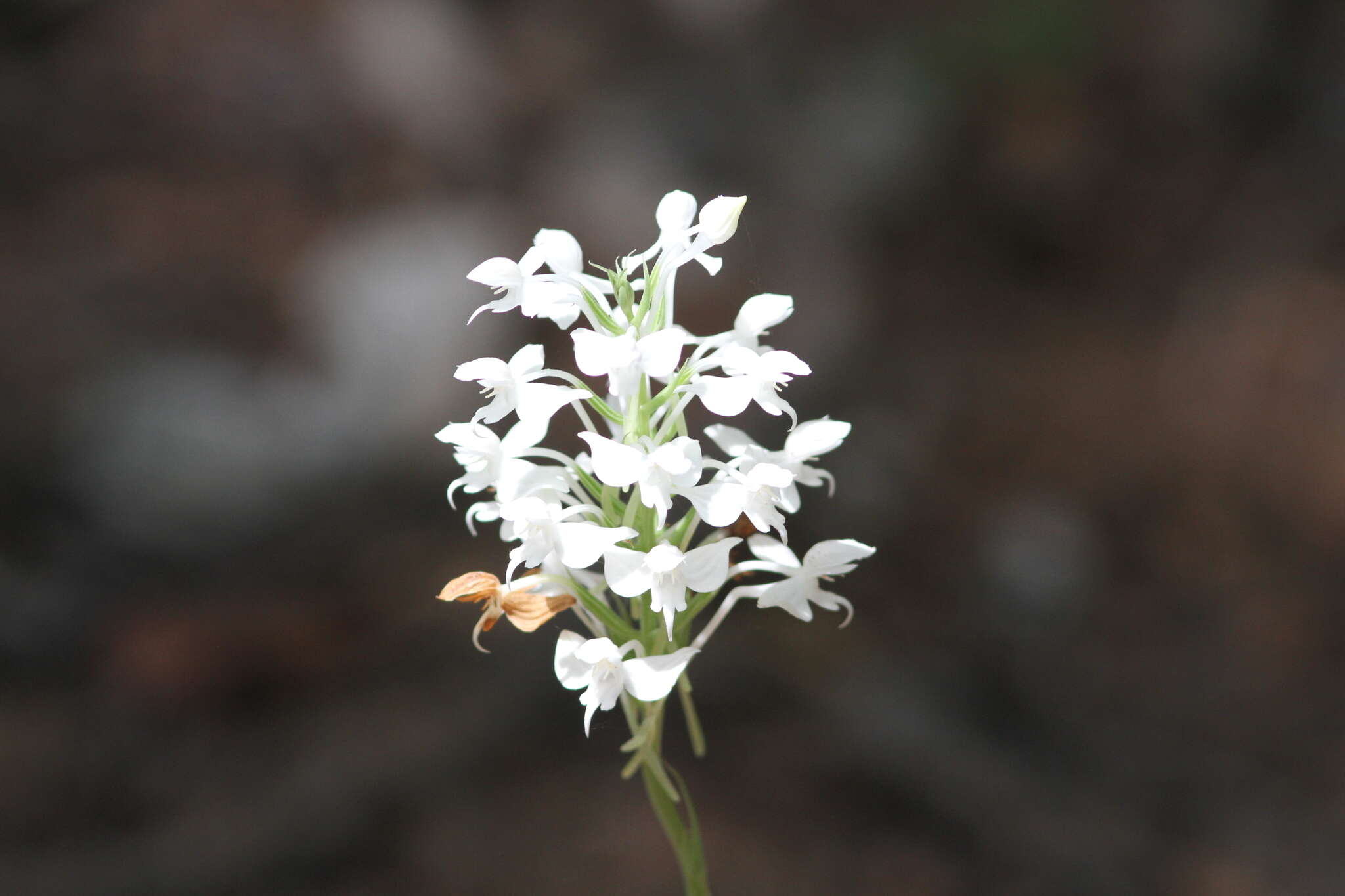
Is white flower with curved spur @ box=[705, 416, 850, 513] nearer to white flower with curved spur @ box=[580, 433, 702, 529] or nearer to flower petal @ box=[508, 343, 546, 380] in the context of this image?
white flower with curved spur @ box=[580, 433, 702, 529]

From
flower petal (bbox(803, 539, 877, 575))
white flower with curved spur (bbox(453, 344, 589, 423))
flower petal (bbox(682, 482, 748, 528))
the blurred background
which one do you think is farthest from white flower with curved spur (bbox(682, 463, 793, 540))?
the blurred background

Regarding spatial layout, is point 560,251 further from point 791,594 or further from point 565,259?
point 791,594

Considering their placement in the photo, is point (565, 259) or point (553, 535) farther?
point (565, 259)

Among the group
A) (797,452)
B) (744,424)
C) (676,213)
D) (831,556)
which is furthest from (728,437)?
(744,424)

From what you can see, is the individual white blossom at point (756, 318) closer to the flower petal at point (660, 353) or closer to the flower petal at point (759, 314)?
the flower petal at point (759, 314)

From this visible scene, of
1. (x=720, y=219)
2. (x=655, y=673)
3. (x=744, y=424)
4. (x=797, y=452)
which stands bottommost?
(x=655, y=673)

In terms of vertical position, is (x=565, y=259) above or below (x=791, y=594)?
above

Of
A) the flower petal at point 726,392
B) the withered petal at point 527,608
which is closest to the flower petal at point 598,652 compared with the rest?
the withered petal at point 527,608

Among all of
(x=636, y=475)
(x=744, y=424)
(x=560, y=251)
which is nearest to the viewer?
(x=636, y=475)
